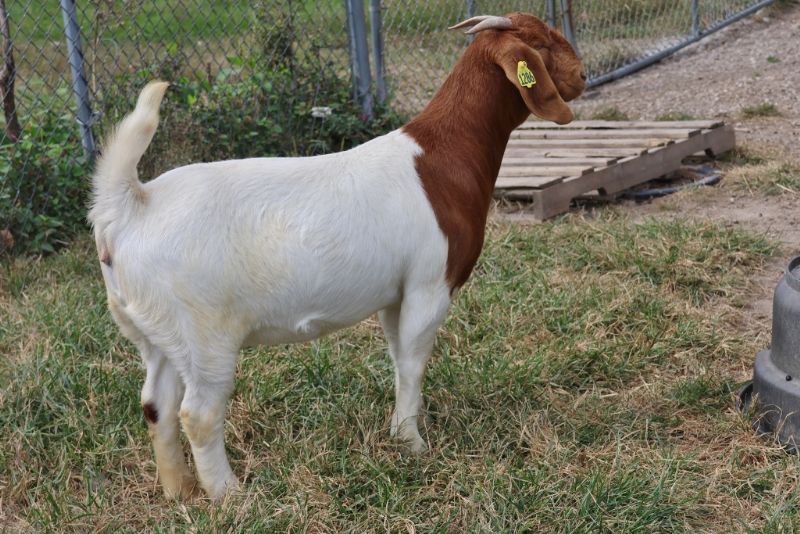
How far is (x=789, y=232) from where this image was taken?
561 cm

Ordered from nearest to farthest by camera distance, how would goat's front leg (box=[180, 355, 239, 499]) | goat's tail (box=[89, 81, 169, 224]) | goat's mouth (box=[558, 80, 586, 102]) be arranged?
goat's tail (box=[89, 81, 169, 224])
goat's front leg (box=[180, 355, 239, 499])
goat's mouth (box=[558, 80, 586, 102])

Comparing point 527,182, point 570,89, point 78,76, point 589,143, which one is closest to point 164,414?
point 570,89

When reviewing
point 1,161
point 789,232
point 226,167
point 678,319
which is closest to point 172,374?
point 226,167

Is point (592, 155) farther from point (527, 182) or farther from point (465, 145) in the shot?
point (465, 145)

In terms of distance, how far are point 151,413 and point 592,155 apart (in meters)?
4.15

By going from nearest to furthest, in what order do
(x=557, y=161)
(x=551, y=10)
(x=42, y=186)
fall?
(x=42, y=186) → (x=557, y=161) → (x=551, y=10)

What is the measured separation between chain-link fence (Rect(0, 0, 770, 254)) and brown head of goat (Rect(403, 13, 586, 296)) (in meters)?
2.97

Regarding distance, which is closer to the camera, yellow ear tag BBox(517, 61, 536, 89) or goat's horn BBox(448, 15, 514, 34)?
yellow ear tag BBox(517, 61, 536, 89)

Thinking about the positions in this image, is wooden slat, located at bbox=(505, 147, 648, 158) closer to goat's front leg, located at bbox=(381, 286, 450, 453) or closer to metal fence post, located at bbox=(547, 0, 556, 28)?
metal fence post, located at bbox=(547, 0, 556, 28)

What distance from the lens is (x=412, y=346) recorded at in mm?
3340

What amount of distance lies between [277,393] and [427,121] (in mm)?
1239

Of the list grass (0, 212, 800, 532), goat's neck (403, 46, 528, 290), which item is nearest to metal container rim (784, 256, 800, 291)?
grass (0, 212, 800, 532)

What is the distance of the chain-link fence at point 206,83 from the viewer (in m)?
5.60

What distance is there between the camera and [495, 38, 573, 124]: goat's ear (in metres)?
3.26
